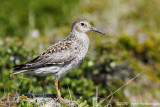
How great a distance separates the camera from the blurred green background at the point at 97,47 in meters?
9.61

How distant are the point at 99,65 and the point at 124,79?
1.13m

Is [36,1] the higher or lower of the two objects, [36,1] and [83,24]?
the higher

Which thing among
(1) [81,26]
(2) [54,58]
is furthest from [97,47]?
(2) [54,58]

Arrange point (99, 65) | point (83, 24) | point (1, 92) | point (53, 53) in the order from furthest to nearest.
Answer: point (99, 65) < point (1, 92) < point (83, 24) < point (53, 53)

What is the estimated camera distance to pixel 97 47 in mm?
10570

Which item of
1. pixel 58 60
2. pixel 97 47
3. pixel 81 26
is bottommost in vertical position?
pixel 58 60

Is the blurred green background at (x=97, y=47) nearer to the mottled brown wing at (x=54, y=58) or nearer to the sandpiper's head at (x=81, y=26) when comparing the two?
the mottled brown wing at (x=54, y=58)

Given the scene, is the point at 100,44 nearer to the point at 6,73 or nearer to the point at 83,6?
the point at 6,73

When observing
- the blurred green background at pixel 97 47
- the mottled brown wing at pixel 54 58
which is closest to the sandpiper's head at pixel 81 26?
the mottled brown wing at pixel 54 58

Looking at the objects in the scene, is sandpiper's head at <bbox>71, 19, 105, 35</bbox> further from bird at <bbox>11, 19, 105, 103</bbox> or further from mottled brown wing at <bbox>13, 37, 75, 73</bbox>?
mottled brown wing at <bbox>13, 37, 75, 73</bbox>

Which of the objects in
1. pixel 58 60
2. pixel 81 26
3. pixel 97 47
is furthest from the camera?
pixel 97 47

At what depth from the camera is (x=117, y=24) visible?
1540 centimetres

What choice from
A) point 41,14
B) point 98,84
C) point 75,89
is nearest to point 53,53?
point 75,89

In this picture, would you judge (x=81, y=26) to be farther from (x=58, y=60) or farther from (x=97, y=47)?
(x=97, y=47)
